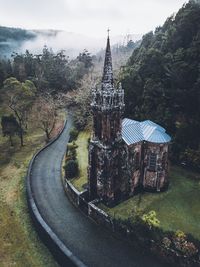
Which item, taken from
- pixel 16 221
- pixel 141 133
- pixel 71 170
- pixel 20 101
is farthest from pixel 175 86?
pixel 20 101

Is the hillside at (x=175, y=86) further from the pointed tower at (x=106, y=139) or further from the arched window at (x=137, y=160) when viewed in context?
the pointed tower at (x=106, y=139)

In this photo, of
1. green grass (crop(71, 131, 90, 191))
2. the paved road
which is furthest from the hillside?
the paved road

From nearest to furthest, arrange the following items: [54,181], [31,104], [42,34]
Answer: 1. [54,181]
2. [31,104]
3. [42,34]

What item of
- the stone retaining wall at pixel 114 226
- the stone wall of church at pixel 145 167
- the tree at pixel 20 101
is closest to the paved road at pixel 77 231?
the stone retaining wall at pixel 114 226

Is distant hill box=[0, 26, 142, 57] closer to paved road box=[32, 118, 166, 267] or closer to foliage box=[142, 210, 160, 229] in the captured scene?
paved road box=[32, 118, 166, 267]

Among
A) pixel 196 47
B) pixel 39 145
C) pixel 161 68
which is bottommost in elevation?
pixel 39 145

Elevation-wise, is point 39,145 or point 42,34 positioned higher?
point 42,34

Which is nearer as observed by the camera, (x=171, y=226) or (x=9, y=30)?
(x=171, y=226)

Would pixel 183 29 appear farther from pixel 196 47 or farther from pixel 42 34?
pixel 42 34

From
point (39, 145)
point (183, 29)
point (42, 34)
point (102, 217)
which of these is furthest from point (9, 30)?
point (102, 217)
